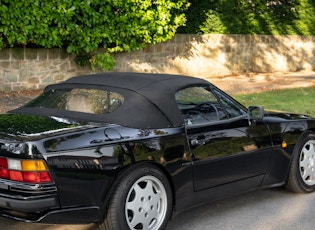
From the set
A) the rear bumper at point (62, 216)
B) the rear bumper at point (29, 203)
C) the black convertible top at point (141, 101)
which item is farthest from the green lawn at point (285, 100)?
the rear bumper at point (29, 203)

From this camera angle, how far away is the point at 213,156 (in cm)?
486

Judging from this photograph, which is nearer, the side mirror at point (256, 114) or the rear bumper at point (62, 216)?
the rear bumper at point (62, 216)

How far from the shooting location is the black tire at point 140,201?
4.12 metres

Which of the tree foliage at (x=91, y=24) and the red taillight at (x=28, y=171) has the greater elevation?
the tree foliage at (x=91, y=24)

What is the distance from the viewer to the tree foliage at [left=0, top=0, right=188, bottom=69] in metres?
12.3

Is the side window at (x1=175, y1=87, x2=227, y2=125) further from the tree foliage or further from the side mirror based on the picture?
the tree foliage

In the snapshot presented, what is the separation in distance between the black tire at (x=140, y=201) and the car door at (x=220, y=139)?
391 millimetres

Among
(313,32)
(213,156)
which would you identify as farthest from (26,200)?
(313,32)

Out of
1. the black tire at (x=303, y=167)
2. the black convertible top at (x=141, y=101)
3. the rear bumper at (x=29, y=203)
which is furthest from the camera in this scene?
the black tire at (x=303, y=167)

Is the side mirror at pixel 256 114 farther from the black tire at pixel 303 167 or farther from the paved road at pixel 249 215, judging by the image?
the paved road at pixel 249 215

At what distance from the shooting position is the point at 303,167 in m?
5.90

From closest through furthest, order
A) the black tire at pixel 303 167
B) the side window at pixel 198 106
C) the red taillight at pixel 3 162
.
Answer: the red taillight at pixel 3 162, the side window at pixel 198 106, the black tire at pixel 303 167

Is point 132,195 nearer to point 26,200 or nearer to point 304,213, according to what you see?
point 26,200

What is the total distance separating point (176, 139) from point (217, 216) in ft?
3.39
